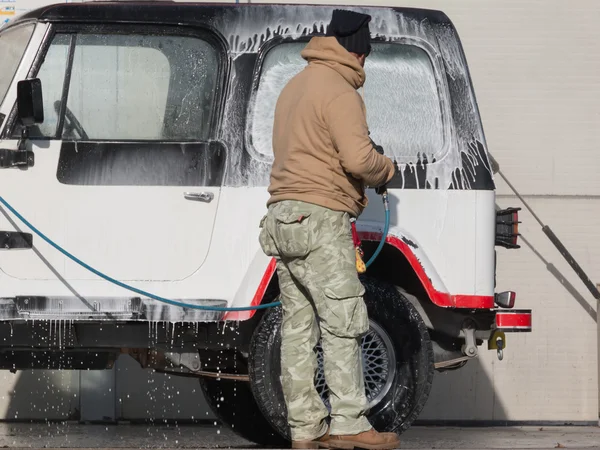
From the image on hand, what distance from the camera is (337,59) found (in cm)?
544

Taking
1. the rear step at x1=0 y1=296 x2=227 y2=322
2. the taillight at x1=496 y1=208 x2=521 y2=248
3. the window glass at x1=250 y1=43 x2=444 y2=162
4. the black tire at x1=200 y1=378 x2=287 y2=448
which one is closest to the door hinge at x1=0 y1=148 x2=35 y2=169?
the rear step at x1=0 y1=296 x2=227 y2=322

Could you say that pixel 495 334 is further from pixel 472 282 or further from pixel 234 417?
pixel 234 417

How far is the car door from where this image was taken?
6496 mm

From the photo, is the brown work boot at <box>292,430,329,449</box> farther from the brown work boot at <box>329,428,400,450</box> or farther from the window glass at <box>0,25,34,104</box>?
the window glass at <box>0,25,34,104</box>

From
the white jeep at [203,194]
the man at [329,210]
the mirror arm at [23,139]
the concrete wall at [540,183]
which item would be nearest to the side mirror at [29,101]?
the white jeep at [203,194]

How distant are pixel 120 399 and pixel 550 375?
367 cm

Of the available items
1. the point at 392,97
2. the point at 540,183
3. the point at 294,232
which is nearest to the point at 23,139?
the point at 294,232

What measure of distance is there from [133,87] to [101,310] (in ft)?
4.06

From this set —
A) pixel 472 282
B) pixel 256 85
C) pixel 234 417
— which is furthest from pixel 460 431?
pixel 256 85

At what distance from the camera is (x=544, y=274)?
1044cm

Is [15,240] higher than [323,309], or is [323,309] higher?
[15,240]

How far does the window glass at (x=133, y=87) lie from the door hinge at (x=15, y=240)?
0.56 m

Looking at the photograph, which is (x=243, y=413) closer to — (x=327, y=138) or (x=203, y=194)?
(x=203, y=194)

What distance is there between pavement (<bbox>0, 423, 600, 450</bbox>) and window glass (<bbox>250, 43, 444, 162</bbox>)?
2.19 meters
